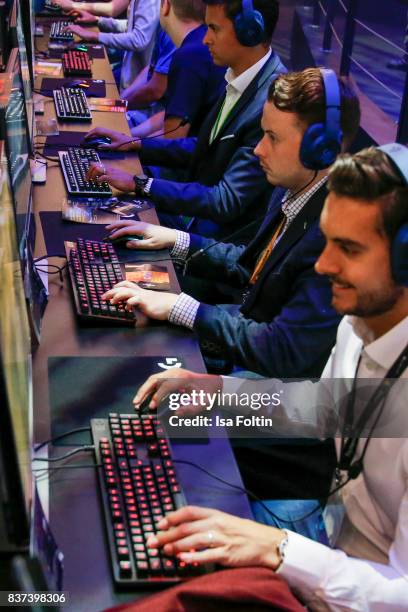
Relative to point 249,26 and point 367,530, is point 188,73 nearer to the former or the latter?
point 249,26

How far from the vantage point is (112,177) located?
2.78 meters

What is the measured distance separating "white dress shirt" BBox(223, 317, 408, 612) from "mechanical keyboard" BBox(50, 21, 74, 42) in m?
3.39

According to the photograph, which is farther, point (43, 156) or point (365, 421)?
point (43, 156)

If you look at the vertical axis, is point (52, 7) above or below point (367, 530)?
below

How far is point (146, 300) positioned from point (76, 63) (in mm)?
2439

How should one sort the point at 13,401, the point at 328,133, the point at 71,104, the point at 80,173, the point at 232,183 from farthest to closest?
1. the point at 71,104
2. the point at 80,173
3. the point at 232,183
4. the point at 328,133
5. the point at 13,401

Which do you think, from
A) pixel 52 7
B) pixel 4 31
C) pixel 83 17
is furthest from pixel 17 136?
pixel 52 7

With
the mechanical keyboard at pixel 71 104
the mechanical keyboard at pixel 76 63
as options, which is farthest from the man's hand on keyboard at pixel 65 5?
the mechanical keyboard at pixel 71 104

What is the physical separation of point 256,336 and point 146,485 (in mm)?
677

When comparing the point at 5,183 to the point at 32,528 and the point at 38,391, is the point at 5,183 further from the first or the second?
the point at 32,528

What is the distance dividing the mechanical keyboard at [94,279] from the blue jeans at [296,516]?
1.74 feet

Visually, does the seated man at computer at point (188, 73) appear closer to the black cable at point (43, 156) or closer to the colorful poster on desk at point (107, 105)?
the colorful poster on desk at point (107, 105)

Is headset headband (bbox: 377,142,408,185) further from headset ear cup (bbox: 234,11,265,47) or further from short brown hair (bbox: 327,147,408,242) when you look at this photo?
headset ear cup (bbox: 234,11,265,47)

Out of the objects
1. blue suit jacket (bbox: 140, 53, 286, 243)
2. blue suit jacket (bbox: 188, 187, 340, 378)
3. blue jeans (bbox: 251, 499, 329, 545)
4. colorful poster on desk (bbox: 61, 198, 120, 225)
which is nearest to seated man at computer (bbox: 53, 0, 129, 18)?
blue suit jacket (bbox: 140, 53, 286, 243)
